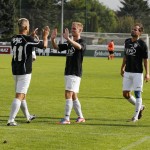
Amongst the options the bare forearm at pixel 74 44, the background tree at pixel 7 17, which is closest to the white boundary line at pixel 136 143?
the bare forearm at pixel 74 44

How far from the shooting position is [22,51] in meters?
11.7

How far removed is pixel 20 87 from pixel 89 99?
6.13 m

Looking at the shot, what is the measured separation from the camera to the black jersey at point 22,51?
1169cm

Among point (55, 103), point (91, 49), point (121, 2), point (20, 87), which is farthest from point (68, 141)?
point (121, 2)

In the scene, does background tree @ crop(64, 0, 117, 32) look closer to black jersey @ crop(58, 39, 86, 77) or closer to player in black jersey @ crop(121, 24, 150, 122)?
player in black jersey @ crop(121, 24, 150, 122)

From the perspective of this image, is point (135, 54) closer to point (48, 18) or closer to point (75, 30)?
point (75, 30)

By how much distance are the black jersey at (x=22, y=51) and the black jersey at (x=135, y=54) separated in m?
2.22

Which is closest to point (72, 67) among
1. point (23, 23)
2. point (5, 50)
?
point (23, 23)

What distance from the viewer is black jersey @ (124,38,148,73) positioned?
499 inches

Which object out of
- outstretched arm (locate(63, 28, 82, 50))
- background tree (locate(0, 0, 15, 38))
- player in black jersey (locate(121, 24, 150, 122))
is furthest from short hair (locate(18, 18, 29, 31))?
background tree (locate(0, 0, 15, 38))

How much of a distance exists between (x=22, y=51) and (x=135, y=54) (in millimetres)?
2683

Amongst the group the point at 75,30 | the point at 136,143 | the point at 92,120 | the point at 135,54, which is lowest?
the point at 92,120

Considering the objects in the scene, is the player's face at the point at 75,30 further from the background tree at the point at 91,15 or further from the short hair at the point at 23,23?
the background tree at the point at 91,15

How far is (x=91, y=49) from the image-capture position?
6319cm
